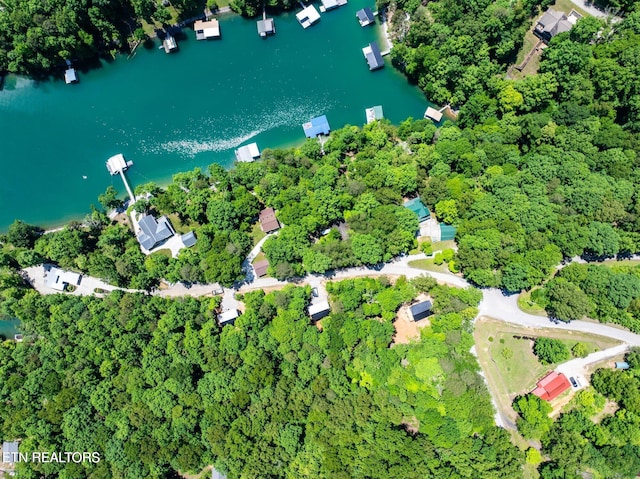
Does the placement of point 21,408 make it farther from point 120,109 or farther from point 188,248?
point 120,109

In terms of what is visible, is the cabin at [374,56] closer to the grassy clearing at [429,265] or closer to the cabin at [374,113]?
the cabin at [374,113]

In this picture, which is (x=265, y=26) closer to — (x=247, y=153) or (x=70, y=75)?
(x=247, y=153)

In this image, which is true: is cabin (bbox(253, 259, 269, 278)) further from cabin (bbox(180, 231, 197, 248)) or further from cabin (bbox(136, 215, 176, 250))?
cabin (bbox(136, 215, 176, 250))

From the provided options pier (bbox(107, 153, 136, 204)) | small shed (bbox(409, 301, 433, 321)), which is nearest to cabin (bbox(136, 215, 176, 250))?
pier (bbox(107, 153, 136, 204))

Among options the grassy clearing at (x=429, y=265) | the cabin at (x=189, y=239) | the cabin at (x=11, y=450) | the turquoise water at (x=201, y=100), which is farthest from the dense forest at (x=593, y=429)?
the cabin at (x=11, y=450)

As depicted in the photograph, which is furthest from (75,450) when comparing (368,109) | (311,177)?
(368,109)
